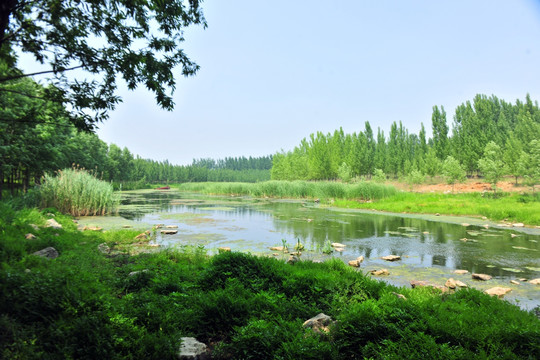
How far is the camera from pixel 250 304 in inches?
169

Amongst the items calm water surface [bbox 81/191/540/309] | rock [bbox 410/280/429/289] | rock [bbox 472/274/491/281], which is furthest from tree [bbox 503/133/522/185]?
rock [bbox 410/280/429/289]

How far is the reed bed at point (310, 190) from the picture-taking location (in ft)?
97.5

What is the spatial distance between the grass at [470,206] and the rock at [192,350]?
1939cm

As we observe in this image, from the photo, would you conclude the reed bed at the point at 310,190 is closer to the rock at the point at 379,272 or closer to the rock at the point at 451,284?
the rock at the point at 379,272

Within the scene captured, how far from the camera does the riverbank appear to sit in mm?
18391

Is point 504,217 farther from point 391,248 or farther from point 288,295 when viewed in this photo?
point 288,295

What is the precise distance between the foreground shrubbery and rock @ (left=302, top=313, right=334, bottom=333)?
0.14 m

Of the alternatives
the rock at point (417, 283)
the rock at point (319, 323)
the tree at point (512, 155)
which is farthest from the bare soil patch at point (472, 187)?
the rock at point (319, 323)

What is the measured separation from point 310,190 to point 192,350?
114ft

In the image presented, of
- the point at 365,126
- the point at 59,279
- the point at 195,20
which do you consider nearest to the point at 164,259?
the point at 59,279

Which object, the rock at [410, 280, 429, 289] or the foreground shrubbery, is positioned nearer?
the foreground shrubbery

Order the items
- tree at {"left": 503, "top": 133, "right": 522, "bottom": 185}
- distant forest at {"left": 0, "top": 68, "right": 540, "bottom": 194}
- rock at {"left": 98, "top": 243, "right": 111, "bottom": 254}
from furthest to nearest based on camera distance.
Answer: distant forest at {"left": 0, "top": 68, "right": 540, "bottom": 194} → tree at {"left": 503, "top": 133, "right": 522, "bottom": 185} → rock at {"left": 98, "top": 243, "right": 111, "bottom": 254}

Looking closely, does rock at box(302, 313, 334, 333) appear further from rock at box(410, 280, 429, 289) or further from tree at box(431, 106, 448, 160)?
tree at box(431, 106, 448, 160)

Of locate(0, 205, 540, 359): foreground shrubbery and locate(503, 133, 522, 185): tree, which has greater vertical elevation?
locate(503, 133, 522, 185): tree
